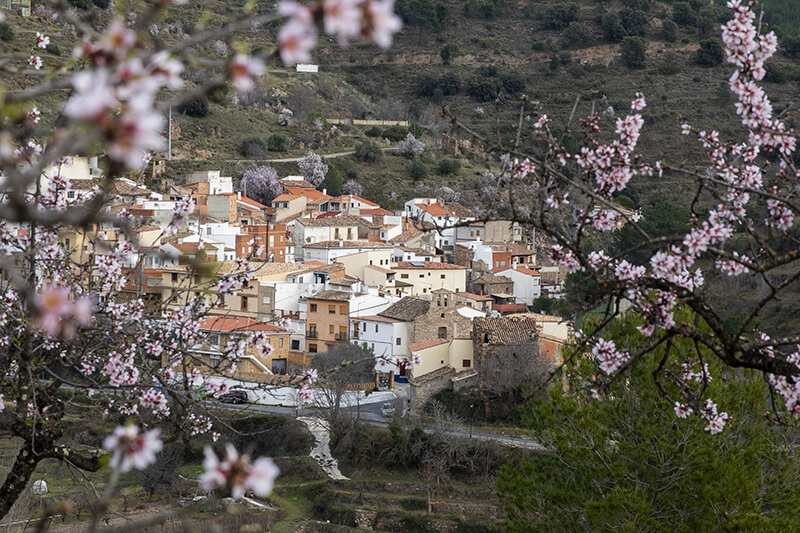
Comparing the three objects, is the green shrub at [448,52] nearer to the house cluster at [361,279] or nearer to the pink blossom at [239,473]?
the house cluster at [361,279]

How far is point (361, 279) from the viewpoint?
113 ft

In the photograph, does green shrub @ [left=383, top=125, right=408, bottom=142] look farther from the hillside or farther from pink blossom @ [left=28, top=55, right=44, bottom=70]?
pink blossom @ [left=28, top=55, right=44, bottom=70]

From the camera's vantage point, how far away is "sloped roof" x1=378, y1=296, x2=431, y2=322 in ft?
94.7

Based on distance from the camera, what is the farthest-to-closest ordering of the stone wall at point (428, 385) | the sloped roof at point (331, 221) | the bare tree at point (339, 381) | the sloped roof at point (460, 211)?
1. the sloped roof at point (460, 211)
2. the sloped roof at point (331, 221)
3. the stone wall at point (428, 385)
4. the bare tree at point (339, 381)

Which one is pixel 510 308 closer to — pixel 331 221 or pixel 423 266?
pixel 423 266

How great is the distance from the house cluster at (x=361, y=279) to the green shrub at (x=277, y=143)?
684 centimetres

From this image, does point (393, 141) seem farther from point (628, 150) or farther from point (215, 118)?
point (628, 150)

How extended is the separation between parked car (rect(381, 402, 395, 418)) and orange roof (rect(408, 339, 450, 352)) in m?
1.84

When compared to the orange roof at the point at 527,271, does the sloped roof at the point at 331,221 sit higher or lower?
higher

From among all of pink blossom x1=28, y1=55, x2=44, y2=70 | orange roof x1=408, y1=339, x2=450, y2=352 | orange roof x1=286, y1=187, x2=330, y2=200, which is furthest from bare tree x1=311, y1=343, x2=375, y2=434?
orange roof x1=286, y1=187, x2=330, y2=200

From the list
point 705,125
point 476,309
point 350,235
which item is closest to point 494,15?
point 705,125

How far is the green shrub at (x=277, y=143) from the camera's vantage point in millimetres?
54781

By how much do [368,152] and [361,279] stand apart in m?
21.7

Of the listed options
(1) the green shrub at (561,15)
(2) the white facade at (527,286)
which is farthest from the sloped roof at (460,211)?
(1) the green shrub at (561,15)
